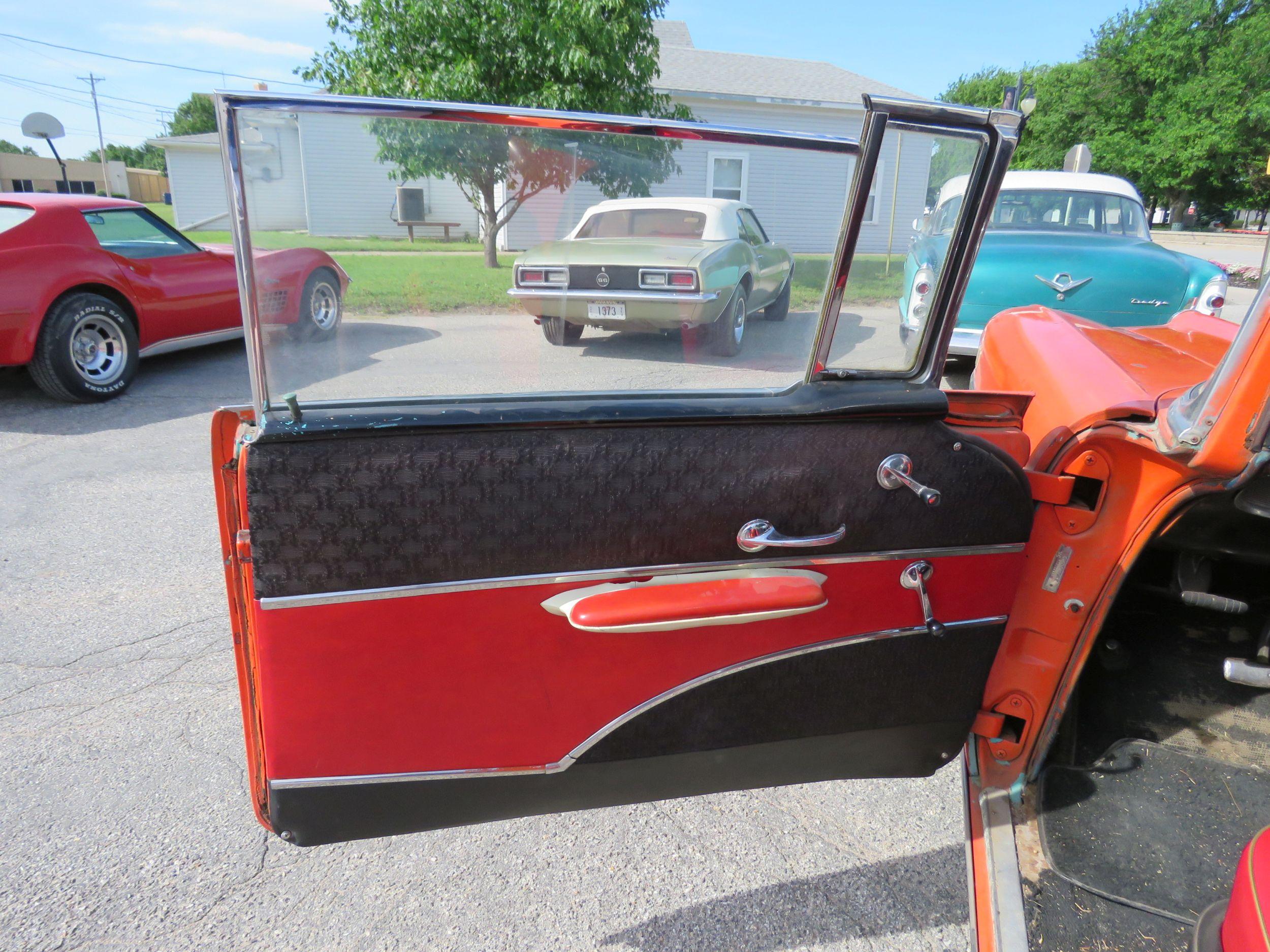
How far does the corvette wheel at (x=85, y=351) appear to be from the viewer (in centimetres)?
571

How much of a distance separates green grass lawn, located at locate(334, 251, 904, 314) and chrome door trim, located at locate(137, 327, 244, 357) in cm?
622

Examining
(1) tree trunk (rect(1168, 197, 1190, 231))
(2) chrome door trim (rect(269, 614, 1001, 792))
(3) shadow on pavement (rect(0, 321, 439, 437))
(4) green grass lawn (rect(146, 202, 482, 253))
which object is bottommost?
(3) shadow on pavement (rect(0, 321, 439, 437))

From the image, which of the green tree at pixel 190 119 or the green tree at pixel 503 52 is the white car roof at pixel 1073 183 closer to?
the green tree at pixel 503 52

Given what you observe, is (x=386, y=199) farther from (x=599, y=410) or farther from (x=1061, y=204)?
(x=1061, y=204)

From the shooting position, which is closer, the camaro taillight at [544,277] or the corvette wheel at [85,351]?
the camaro taillight at [544,277]

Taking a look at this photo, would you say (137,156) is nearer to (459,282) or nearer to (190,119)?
(190,119)

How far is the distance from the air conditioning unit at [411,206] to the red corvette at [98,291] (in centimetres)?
572

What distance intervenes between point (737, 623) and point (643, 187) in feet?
2.54

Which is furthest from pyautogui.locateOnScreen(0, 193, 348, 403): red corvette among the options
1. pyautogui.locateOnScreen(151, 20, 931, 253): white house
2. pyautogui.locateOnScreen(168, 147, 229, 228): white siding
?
pyautogui.locateOnScreen(151, 20, 931, 253): white house

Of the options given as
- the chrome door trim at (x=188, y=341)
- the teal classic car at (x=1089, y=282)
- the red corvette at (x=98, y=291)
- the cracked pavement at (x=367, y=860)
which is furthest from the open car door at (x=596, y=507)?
the chrome door trim at (x=188, y=341)

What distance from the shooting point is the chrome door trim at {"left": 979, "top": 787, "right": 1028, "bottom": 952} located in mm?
1448

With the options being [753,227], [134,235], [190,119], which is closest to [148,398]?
[134,235]

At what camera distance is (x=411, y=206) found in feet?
4.20

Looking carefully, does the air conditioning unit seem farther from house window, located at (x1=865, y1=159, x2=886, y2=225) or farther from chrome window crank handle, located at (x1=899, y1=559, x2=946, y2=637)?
chrome window crank handle, located at (x1=899, y1=559, x2=946, y2=637)
